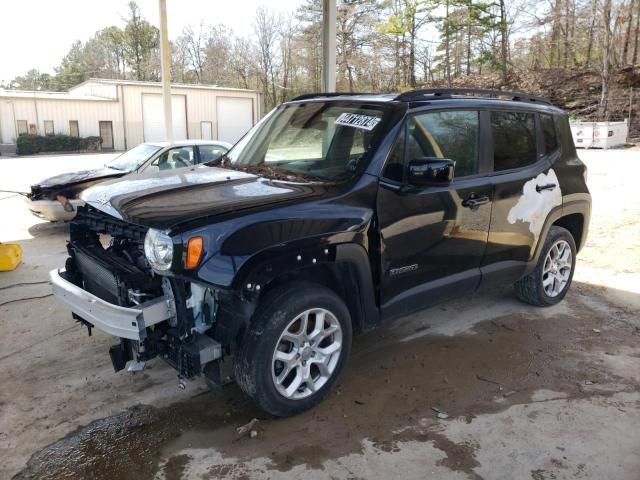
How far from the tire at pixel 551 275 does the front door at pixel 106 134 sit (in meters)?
36.7

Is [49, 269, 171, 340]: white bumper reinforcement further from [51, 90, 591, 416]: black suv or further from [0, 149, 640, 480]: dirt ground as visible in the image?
[0, 149, 640, 480]: dirt ground

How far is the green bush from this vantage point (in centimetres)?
3212

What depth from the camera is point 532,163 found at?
14.9ft

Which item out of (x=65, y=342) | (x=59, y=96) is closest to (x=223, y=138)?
(x=59, y=96)

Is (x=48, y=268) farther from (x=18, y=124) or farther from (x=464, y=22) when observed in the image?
(x=464, y=22)

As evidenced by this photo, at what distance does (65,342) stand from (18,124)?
36.4 meters

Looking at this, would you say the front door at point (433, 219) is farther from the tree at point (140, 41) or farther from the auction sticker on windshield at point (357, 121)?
the tree at point (140, 41)

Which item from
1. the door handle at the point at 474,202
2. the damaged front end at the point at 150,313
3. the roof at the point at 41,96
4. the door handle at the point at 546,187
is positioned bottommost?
the damaged front end at the point at 150,313

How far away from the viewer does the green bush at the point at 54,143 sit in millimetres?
32125

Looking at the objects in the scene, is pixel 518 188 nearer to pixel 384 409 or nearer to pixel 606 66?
pixel 384 409

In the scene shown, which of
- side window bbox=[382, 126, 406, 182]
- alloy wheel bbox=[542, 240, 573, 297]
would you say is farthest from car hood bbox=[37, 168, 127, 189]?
alloy wheel bbox=[542, 240, 573, 297]

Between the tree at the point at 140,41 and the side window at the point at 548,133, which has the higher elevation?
the tree at the point at 140,41

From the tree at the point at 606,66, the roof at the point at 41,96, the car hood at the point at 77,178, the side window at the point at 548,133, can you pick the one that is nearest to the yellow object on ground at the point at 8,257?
the car hood at the point at 77,178

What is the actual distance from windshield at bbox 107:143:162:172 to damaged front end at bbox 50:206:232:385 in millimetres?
5916
